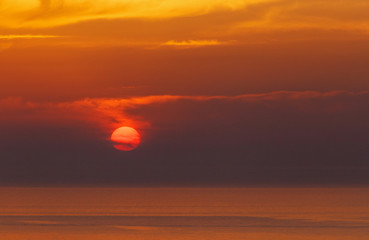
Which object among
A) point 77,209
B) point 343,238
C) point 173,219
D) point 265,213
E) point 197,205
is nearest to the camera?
point 343,238

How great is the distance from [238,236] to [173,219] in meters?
8.33

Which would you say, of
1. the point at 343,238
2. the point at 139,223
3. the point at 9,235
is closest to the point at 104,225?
the point at 139,223

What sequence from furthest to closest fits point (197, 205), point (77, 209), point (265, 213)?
point (197, 205) < point (77, 209) < point (265, 213)

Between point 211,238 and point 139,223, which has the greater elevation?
point 139,223

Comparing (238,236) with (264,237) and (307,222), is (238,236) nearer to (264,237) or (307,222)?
(264,237)

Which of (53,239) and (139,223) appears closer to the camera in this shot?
(53,239)

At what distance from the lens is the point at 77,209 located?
50.9 m

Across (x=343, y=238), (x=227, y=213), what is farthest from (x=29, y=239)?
(x=227, y=213)

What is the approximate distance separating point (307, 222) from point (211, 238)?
25.4 ft

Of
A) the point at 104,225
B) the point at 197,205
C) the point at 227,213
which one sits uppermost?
the point at 197,205

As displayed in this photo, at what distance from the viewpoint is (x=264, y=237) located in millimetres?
34719

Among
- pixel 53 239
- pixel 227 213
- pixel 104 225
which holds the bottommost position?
pixel 53 239

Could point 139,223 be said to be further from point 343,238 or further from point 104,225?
point 343,238

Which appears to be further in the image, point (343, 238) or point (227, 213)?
point (227, 213)
